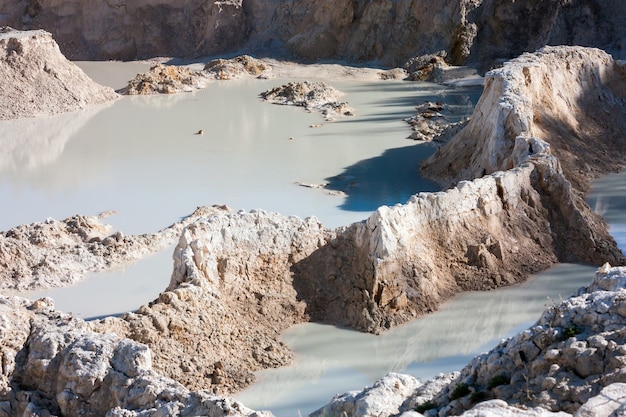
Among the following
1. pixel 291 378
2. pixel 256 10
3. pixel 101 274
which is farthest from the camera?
pixel 256 10

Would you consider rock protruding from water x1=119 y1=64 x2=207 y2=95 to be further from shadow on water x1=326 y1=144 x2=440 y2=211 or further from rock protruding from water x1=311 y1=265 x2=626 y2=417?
rock protruding from water x1=311 y1=265 x2=626 y2=417

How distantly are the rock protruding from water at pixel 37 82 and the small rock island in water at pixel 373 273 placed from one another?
0.19ft

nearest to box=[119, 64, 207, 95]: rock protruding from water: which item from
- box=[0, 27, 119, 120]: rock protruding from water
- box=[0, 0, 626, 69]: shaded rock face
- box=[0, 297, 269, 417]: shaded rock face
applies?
box=[0, 27, 119, 120]: rock protruding from water

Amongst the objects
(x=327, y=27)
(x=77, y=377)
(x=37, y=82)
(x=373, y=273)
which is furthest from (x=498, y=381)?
(x=327, y=27)

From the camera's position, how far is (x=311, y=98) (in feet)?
84.2

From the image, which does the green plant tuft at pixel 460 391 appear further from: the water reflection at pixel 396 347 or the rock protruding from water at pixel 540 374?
the water reflection at pixel 396 347

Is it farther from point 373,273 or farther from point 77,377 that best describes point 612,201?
point 77,377

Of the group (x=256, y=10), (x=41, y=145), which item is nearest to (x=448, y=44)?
(x=256, y=10)

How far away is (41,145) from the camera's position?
2091 centimetres

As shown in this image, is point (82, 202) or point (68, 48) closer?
point (82, 202)

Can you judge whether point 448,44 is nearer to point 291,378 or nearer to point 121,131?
point 121,131

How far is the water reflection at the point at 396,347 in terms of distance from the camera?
317 inches

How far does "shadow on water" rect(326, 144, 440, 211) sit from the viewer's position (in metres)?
15.4

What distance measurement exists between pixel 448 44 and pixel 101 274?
910 inches
